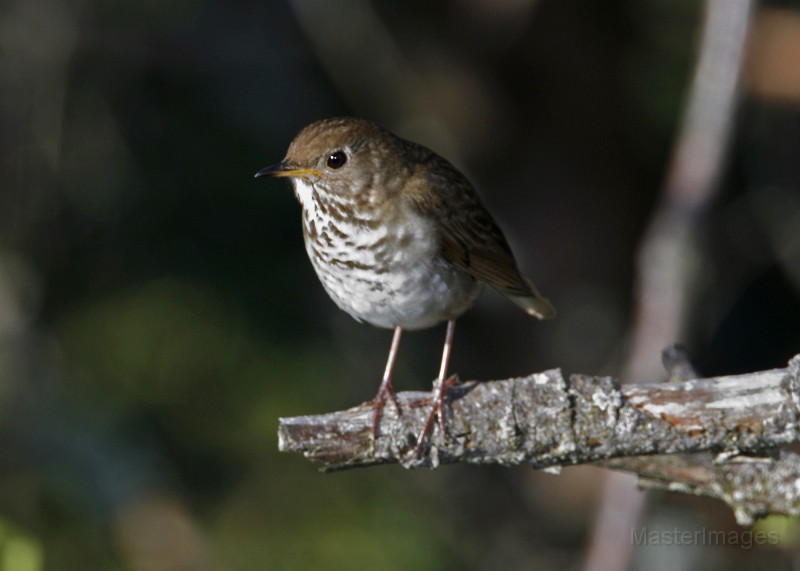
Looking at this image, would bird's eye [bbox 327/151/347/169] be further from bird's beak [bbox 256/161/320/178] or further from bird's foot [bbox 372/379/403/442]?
bird's foot [bbox 372/379/403/442]

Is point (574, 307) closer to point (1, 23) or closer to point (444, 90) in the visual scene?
point (444, 90)

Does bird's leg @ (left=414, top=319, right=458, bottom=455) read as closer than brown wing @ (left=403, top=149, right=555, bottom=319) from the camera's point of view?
Yes

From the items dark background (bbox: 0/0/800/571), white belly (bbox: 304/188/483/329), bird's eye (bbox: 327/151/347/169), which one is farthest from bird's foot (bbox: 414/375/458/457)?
dark background (bbox: 0/0/800/571)

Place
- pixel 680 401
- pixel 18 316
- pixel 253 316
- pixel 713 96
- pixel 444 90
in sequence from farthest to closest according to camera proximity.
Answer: pixel 444 90 < pixel 253 316 < pixel 18 316 < pixel 713 96 < pixel 680 401

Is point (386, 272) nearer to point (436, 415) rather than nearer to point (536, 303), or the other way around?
point (436, 415)

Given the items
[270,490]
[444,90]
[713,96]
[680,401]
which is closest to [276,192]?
[444,90]

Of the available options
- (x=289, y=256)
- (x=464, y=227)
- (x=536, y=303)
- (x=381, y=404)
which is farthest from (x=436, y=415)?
(x=289, y=256)

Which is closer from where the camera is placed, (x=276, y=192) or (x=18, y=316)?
(x=18, y=316)
